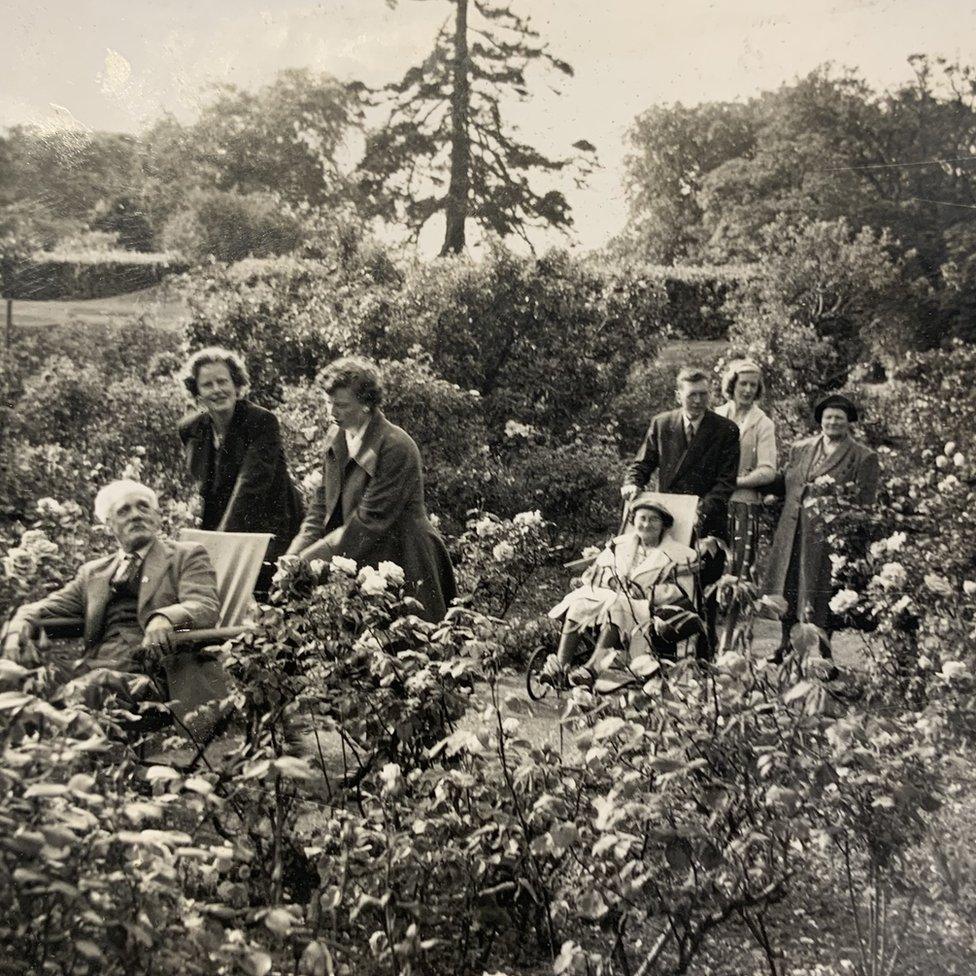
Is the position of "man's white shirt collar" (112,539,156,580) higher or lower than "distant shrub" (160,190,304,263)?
lower

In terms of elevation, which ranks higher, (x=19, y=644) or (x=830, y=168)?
(x=830, y=168)

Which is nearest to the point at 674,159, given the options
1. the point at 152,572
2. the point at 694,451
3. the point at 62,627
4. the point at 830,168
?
the point at 830,168

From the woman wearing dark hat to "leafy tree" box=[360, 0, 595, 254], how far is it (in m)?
1.72

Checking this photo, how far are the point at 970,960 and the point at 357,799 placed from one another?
1.96m

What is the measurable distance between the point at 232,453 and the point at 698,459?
7.40ft

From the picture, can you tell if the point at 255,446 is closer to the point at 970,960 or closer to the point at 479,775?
the point at 479,775

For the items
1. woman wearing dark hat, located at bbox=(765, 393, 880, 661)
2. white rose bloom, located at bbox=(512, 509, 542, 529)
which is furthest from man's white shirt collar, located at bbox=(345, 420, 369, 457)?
woman wearing dark hat, located at bbox=(765, 393, 880, 661)

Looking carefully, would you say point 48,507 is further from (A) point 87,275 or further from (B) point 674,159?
(B) point 674,159

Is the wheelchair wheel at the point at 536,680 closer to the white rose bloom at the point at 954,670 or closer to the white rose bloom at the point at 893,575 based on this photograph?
the white rose bloom at the point at 893,575

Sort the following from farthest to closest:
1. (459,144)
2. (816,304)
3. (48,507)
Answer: (816,304) → (459,144) → (48,507)

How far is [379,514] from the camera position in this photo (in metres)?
4.12

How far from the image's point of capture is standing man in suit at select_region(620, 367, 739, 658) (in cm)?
498

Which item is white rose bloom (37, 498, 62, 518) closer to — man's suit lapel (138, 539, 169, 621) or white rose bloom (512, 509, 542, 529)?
man's suit lapel (138, 539, 169, 621)

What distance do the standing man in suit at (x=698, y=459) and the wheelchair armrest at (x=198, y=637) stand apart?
221cm
